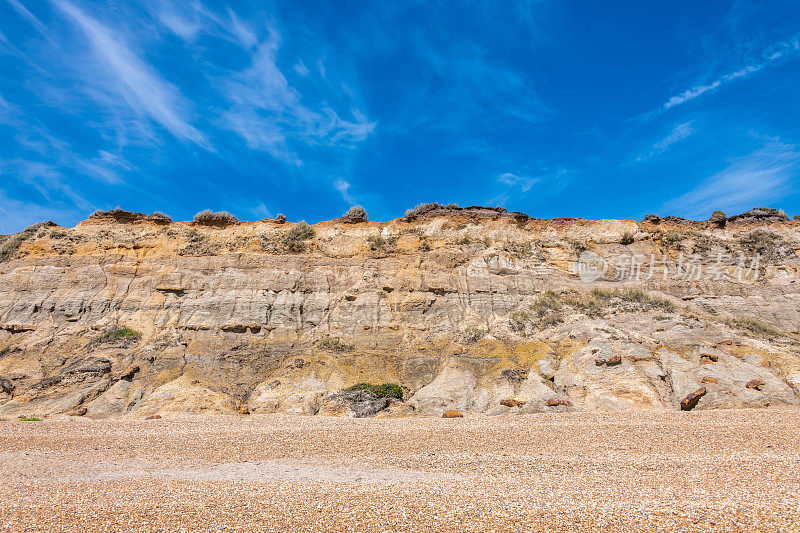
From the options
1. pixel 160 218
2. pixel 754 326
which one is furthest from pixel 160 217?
pixel 754 326

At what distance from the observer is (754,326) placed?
82.9 ft

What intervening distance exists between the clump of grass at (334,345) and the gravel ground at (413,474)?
8.31m

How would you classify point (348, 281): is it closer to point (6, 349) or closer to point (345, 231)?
point (345, 231)

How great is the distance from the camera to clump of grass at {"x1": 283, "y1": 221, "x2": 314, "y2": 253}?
3256cm

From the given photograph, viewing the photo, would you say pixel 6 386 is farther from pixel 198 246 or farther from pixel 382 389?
pixel 382 389

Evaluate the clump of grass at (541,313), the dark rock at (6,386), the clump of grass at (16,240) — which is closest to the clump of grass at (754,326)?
the clump of grass at (541,313)

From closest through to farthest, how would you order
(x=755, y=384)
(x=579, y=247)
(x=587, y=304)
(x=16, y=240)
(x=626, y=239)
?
(x=755, y=384) → (x=587, y=304) → (x=16, y=240) → (x=579, y=247) → (x=626, y=239)

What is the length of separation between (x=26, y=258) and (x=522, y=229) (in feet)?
126

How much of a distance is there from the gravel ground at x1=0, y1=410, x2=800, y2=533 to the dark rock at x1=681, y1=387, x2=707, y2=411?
1341 millimetres

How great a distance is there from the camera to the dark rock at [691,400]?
17109 mm

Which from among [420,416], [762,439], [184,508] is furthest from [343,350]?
[762,439]

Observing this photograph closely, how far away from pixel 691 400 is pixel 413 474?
1359 cm

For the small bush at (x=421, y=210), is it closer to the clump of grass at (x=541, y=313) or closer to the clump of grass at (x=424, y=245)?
the clump of grass at (x=424, y=245)

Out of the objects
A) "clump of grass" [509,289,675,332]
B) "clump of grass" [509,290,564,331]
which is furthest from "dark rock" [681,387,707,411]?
"clump of grass" [509,290,564,331]
